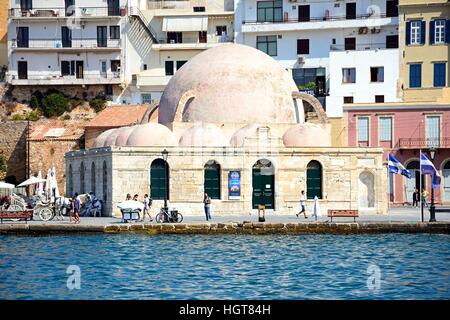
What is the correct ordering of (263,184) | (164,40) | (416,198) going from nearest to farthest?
(263,184), (416,198), (164,40)

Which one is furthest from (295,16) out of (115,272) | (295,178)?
(115,272)

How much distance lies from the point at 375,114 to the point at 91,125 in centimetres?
1779

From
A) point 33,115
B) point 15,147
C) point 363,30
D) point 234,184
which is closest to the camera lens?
point 234,184

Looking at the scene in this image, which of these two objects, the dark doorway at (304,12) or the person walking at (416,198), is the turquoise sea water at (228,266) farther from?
the dark doorway at (304,12)

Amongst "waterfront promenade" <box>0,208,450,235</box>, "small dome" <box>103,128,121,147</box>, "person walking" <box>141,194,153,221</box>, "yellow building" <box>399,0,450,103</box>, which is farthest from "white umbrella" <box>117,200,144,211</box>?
"yellow building" <box>399,0,450,103</box>

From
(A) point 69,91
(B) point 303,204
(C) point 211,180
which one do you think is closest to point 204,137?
(C) point 211,180

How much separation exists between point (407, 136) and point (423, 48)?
7.66 m

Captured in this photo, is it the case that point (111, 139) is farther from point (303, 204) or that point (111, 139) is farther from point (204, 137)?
point (303, 204)

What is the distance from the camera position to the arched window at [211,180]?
5208 centimetres

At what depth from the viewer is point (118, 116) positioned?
72.4m

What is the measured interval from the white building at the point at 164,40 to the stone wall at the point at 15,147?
7036 millimetres

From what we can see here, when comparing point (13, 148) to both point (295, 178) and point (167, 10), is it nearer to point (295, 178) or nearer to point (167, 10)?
point (167, 10)

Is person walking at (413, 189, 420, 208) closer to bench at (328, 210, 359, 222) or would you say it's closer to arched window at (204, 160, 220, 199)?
arched window at (204, 160, 220, 199)

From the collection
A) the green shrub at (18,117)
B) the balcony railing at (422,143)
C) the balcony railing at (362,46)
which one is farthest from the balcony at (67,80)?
the balcony railing at (422,143)
